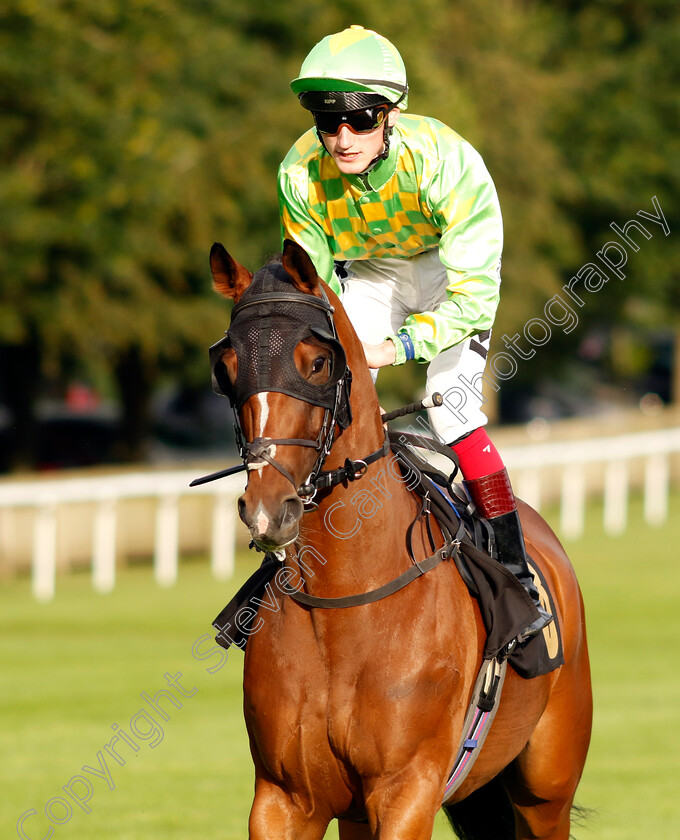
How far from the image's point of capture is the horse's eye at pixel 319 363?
3.44 metres

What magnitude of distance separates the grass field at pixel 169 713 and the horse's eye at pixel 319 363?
10.7 feet

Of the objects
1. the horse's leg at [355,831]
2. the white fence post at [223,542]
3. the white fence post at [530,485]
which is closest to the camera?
the horse's leg at [355,831]

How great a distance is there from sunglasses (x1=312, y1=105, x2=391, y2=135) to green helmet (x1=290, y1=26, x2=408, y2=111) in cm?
2

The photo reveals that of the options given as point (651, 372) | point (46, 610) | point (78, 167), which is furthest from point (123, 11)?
point (651, 372)

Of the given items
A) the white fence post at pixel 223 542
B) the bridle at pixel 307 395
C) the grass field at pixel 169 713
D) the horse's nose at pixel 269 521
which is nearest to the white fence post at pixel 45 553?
the grass field at pixel 169 713

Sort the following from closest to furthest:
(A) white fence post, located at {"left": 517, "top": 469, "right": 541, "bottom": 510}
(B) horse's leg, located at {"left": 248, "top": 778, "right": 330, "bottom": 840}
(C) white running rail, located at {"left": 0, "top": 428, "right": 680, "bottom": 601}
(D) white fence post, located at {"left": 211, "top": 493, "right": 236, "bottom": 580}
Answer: (B) horse's leg, located at {"left": 248, "top": 778, "right": 330, "bottom": 840} → (C) white running rail, located at {"left": 0, "top": 428, "right": 680, "bottom": 601} → (D) white fence post, located at {"left": 211, "top": 493, "right": 236, "bottom": 580} → (A) white fence post, located at {"left": 517, "top": 469, "right": 541, "bottom": 510}

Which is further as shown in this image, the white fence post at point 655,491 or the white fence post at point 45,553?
the white fence post at point 655,491

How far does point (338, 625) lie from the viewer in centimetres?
369

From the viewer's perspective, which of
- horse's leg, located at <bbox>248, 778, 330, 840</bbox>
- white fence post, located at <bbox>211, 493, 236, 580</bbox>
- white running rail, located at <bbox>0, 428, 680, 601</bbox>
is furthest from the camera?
white fence post, located at <bbox>211, 493, 236, 580</bbox>

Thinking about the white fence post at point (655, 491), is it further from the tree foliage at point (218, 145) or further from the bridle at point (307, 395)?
the bridle at point (307, 395)

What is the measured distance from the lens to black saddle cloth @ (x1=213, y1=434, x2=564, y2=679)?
13.2ft

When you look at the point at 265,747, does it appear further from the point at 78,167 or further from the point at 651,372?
the point at 651,372

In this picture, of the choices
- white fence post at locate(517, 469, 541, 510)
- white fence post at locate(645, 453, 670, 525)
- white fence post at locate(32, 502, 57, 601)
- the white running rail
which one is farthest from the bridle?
white fence post at locate(645, 453, 670, 525)

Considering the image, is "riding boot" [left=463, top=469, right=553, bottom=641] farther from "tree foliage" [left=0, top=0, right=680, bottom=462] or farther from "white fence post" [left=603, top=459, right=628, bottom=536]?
"white fence post" [left=603, top=459, right=628, bottom=536]
